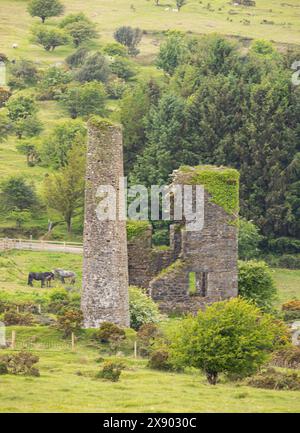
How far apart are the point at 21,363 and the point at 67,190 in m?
41.2

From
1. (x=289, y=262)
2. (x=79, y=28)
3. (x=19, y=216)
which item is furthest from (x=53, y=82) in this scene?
(x=289, y=262)

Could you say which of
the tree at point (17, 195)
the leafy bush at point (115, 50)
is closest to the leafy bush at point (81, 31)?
the leafy bush at point (115, 50)

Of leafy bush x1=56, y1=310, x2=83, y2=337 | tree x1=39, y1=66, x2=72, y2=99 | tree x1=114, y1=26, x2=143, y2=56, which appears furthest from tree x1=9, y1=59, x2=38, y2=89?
leafy bush x1=56, y1=310, x2=83, y2=337

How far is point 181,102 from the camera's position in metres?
110

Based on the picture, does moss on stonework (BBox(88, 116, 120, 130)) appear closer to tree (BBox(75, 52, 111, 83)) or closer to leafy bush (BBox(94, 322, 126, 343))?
leafy bush (BBox(94, 322, 126, 343))

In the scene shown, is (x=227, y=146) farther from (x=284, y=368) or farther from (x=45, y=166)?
(x=284, y=368)

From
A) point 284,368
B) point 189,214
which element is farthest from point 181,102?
point 284,368

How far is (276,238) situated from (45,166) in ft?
55.2

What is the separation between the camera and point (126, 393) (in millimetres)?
58031

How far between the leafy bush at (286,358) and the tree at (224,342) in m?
2.68

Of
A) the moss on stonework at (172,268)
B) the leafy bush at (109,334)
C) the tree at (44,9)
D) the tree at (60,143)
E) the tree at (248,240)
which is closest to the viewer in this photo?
the leafy bush at (109,334)

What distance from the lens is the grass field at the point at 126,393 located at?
55.1m

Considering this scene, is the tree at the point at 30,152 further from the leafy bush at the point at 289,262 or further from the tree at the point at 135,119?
the leafy bush at the point at 289,262

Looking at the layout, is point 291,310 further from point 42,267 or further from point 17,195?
point 17,195
